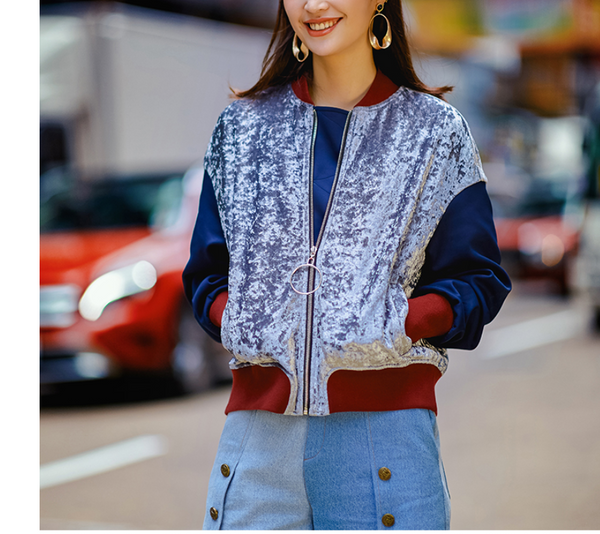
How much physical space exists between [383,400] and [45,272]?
5337 millimetres

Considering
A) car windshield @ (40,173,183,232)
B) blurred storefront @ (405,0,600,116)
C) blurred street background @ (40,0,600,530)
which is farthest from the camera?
blurred storefront @ (405,0,600,116)

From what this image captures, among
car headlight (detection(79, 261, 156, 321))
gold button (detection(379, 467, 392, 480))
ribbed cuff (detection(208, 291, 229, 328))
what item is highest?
ribbed cuff (detection(208, 291, 229, 328))

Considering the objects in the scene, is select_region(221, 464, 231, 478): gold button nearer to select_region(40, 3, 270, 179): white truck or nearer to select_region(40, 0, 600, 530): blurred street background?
select_region(40, 0, 600, 530): blurred street background

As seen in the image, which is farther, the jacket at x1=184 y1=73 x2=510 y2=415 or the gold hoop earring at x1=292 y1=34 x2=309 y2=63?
the gold hoop earring at x1=292 y1=34 x2=309 y2=63

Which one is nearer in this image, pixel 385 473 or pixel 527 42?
pixel 385 473

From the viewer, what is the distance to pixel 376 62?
6.64 feet

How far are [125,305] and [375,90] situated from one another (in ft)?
16.5

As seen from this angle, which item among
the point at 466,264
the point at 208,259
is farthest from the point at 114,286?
the point at 466,264

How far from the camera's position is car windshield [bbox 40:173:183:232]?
7.51 m

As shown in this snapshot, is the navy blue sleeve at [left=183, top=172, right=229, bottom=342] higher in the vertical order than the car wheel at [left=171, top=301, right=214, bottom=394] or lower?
higher

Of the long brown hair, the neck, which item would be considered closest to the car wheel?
the long brown hair

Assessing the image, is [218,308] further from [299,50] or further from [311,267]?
[299,50]

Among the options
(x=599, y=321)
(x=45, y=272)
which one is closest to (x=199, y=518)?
(x=45, y=272)

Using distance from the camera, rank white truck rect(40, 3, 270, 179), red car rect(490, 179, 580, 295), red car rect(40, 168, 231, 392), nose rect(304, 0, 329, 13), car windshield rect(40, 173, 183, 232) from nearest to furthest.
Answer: nose rect(304, 0, 329, 13)
red car rect(40, 168, 231, 392)
car windshield rect(40, 173, 183, 232)
white truck rect(40, 3, 270, 179)
red car rect(490, 179, 580, 295)
